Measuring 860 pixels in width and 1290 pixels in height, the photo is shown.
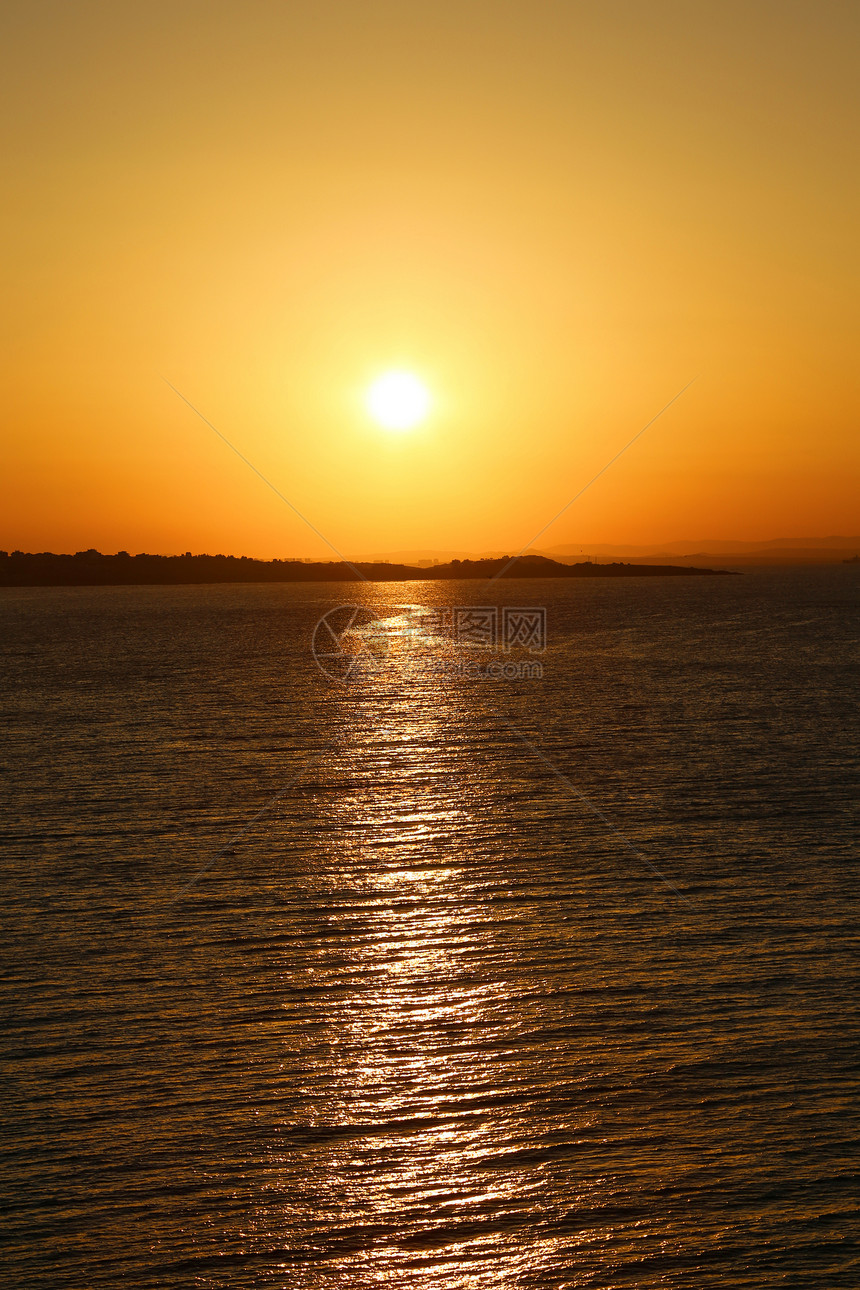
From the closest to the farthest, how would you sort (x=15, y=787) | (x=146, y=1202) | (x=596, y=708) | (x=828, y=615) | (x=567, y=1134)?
(x=146, y=1202) < (x=567, y=1134) < (x=15, y=787) < (x=596, y=708) < (x=828, y=615)

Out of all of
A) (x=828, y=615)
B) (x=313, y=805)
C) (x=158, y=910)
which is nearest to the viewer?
(x=158, y=910)

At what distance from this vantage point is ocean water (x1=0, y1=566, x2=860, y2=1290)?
10664mm

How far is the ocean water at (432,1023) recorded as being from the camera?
35.0 feet

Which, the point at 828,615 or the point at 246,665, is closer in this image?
the point at 246,665

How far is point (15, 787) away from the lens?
3356 centimetres

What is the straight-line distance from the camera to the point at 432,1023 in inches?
604

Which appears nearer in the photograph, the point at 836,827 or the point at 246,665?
the point at 836,827

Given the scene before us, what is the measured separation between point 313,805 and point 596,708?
85.6 ft

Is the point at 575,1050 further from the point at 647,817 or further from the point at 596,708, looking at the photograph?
the point at 596,708

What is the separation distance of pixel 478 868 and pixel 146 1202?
1305 centimetres

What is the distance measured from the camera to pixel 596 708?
5406 cm

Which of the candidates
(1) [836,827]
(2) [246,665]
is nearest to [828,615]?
(2) [246,665]

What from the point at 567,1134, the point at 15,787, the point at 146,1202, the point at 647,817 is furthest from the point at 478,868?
the point at 15,787

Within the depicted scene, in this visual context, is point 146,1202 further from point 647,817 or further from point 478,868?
point 647,817
